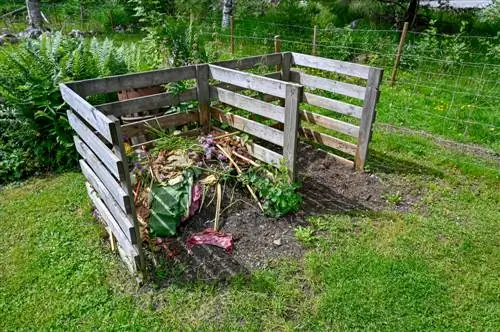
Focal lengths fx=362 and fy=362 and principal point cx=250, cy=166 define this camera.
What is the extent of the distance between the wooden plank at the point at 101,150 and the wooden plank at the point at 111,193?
146 millimetres

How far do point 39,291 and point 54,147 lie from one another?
2.39 meters

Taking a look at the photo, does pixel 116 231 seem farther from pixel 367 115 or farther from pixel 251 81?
pixel 367 115

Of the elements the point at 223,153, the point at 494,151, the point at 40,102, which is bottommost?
the point at 494,151

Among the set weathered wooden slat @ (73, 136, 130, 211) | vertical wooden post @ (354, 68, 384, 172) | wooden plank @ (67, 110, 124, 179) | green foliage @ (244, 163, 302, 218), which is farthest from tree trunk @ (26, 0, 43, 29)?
vertical wooden post @ (354, 68, 384, 172)

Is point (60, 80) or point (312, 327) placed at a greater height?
point (60, 80)

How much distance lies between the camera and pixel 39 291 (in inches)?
117

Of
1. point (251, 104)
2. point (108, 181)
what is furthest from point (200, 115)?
point (108, 181)

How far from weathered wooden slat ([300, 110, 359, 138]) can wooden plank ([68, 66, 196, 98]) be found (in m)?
1.64

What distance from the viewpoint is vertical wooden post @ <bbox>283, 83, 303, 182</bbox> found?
3.29m

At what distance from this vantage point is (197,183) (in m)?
3.75

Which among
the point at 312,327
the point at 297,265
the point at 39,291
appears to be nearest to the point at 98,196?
the point at 39,291

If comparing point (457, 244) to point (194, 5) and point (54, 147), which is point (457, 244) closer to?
point (54, 147)

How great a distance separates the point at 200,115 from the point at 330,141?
1709mm

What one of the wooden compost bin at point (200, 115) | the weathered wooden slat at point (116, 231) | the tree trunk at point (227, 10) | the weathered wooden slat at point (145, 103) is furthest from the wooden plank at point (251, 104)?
the tree trunk at point (227, 10)
